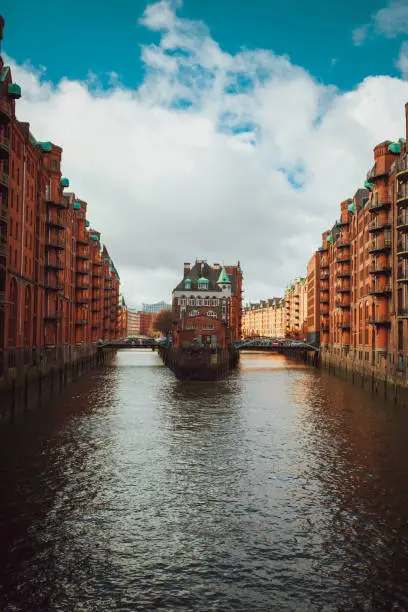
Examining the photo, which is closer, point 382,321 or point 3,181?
point 3,181

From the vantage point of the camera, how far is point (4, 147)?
41.0 metres

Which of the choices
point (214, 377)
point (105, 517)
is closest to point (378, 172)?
point (214, 377)

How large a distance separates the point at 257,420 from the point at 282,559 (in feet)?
75.9

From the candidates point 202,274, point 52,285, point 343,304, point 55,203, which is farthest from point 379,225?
point 202,274

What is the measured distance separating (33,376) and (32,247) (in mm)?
14439

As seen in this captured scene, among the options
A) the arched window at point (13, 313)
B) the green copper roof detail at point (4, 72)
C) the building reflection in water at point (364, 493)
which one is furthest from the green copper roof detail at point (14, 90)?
the building reflection in water at point (364, 493)

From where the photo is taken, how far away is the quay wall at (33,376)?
3811 cm

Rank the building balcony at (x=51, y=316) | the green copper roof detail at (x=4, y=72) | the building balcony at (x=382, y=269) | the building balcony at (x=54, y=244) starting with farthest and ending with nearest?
the building balcony at (x=54, y=244)
the building balcony at (x=51, y=316)
the building balcony at (x=382, y=269)
the green copper roof detail at (x=4, y=72)

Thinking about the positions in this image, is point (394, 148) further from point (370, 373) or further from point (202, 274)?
point (202, 274)

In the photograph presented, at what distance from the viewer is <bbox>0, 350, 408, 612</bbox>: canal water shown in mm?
12867

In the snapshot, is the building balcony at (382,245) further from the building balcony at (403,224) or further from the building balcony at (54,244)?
the building balcony at (54,244)

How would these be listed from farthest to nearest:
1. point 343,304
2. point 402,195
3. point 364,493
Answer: point 343,304 → point 402,195 → point 364,493

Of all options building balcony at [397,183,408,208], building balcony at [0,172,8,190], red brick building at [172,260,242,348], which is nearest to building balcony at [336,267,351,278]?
building balcony at [397,183,408,208]

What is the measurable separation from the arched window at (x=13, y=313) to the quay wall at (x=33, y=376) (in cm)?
110
